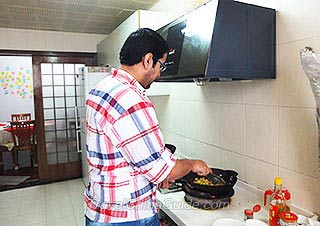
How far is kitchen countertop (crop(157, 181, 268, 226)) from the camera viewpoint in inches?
52.9

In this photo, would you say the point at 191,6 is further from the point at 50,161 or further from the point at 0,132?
the point at 0,132

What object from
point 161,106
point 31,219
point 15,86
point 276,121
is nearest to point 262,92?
point 276,121

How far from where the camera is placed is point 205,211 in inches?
55.9

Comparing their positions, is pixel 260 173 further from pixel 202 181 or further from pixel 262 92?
pixel 262 92

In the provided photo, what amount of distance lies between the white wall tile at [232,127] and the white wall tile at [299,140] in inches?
11.9

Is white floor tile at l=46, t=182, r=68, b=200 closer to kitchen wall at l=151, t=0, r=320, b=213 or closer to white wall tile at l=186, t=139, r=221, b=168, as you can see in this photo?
white wall tile at l=186, t=139, r=221, b=168

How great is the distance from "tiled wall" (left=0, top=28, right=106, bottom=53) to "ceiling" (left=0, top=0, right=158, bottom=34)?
130mm

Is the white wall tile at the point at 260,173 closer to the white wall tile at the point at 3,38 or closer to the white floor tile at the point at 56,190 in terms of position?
the white floor tile at the point at 56,190

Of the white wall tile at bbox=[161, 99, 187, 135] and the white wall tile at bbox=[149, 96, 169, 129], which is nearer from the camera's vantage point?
the white wall tile at bbox=[161, 99, 187, 135]

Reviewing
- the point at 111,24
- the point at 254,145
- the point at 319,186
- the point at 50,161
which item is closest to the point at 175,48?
the point at 254,145

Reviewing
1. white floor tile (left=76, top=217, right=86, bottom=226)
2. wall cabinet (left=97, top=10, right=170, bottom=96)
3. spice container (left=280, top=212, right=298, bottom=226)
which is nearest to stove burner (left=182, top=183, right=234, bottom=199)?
spice container (left=280, top=212, right=298, bottom=226)

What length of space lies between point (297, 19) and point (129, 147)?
3.34 ft

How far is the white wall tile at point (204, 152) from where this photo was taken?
1.96m

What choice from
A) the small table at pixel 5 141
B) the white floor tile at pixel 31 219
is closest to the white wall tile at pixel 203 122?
the white floor tile at pixel 31 219
